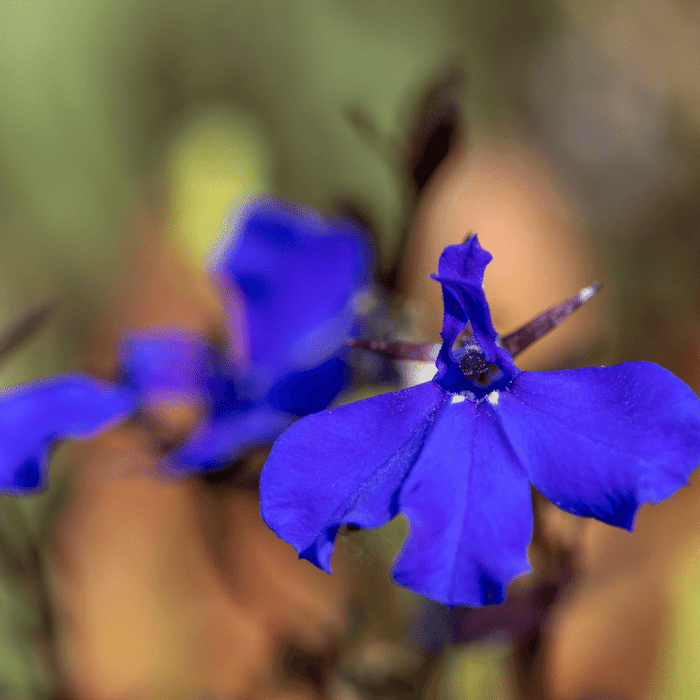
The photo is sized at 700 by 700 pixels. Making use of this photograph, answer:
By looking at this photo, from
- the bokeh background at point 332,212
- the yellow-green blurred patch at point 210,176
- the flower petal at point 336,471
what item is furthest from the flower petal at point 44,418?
the yellow-green blurred patch at point 210,176

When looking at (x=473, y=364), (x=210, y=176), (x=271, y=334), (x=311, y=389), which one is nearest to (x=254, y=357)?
(x=271, y=334)

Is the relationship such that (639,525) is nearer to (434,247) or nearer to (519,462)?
(434,247)

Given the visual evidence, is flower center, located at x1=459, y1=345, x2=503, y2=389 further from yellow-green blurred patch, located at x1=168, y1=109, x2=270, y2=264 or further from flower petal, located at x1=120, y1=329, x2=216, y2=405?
yellow-green blurred patch, located at x1=168, y1=109, x2=270, y2=264

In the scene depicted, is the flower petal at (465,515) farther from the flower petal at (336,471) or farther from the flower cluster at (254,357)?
the flower cluster at (254,357)

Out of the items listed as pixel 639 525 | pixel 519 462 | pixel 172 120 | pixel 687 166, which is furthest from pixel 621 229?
pixel 519 462

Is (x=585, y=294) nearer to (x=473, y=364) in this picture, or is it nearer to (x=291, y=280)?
(x=473, y=364)

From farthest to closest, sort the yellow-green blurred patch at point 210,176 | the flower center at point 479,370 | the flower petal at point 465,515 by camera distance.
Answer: the yellow-green blurred patch at point 210,176 → the flower center at point 479,370 → the flower petal at point 465,515

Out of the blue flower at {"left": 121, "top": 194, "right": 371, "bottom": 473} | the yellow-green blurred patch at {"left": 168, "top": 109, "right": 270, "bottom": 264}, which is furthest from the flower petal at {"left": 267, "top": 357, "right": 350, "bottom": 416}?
the yellow-green blurred patch at {"left": 168, "top": 109, "right": 270, "bottom": 264}
